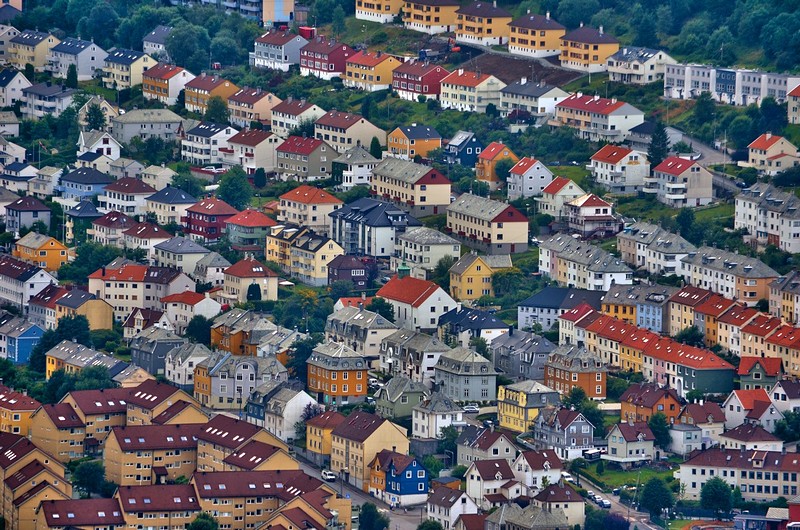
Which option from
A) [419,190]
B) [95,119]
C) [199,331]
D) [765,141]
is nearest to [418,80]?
[95,119]

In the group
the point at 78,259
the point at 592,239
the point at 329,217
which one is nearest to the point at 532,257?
the point at 592,239

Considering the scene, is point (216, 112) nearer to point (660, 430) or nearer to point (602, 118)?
point (602, 118)

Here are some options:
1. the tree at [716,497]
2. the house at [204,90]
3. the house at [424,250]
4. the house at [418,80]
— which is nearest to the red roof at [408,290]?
the house at [424,250]

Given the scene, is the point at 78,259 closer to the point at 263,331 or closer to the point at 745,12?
the point at 263,331

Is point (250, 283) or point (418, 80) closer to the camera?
point (250, 283)

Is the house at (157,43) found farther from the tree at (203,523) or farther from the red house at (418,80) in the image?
the tree at (203,523)

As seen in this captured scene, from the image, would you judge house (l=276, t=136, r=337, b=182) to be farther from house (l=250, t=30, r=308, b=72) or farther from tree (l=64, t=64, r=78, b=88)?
tree (l=64, t=64, r=78, b=88)
